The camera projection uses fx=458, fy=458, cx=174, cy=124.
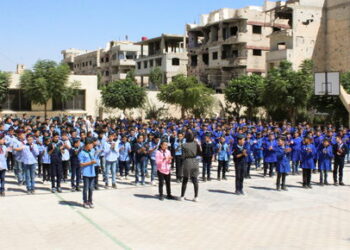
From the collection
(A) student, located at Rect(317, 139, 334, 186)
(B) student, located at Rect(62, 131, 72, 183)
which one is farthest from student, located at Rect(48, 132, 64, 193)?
(A) student, located at Rect(317, 139, 334, 186)

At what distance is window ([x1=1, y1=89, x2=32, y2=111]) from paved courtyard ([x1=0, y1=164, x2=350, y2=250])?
94.9 feet

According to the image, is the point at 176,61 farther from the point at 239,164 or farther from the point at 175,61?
the point at 239,164

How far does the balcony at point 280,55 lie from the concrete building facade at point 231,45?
4.56 meters

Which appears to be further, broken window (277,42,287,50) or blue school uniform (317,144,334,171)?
broken window (277,42,287,50)

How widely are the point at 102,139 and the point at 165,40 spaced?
50.3 metres

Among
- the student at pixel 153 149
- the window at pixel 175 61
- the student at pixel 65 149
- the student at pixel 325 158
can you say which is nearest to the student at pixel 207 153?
the student at pixel 153 149

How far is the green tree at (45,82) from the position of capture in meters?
37.3

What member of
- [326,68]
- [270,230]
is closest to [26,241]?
[270,230]

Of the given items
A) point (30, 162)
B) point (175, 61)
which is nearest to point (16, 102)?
point (175, 61)

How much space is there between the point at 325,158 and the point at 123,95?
28349 millimetres

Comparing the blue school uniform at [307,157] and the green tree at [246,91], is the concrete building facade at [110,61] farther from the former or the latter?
the blue school uniform at [307,157]

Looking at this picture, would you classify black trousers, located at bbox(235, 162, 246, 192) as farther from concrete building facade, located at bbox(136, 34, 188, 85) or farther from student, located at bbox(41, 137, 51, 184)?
concrete building facade, located at bbox(136, 34, 188, 85)

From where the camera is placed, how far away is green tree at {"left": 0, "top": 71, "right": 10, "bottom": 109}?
37872 mm

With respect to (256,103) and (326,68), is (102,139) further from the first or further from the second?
(326,68)
